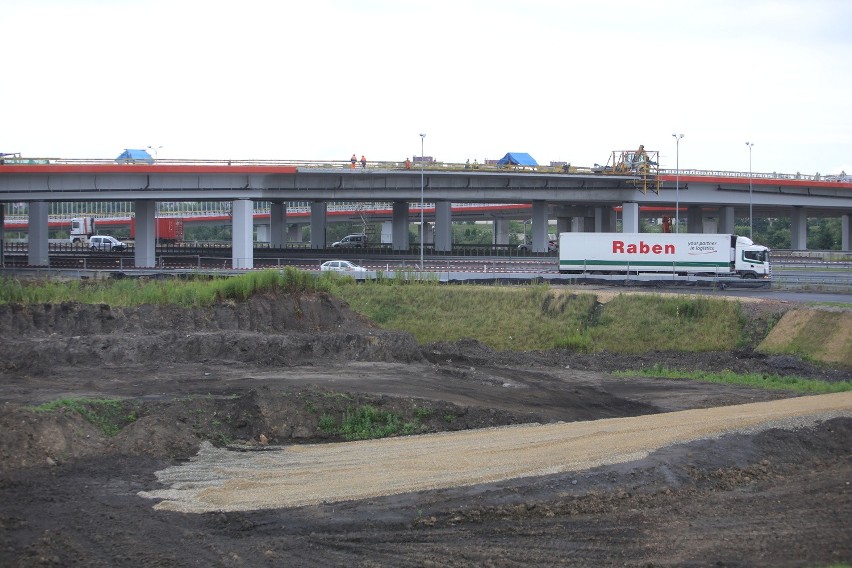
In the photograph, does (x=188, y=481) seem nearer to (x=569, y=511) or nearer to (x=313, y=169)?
(x=569, y=511)

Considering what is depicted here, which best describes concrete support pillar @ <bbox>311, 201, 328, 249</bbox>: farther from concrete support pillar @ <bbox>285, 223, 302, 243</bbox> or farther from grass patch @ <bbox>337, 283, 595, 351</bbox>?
concrete support pillar @ <bbox>285, 223, 302, 243</bbox>

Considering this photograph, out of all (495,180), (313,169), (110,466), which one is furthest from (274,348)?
(495,180)

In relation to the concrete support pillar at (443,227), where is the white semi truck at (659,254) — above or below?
below

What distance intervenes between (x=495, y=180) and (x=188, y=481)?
59024mm

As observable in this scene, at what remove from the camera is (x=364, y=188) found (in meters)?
69.4

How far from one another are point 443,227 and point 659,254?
2624 cm

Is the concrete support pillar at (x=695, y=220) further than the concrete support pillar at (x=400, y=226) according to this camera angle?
Yes

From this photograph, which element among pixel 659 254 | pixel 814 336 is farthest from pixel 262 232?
pixel 814 336

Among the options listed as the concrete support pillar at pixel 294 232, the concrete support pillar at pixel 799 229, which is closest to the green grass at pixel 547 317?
the concrete support pillar at pixel 799 229

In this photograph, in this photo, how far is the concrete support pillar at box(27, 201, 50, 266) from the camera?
6581cm

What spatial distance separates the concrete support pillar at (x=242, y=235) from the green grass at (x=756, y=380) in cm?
3717

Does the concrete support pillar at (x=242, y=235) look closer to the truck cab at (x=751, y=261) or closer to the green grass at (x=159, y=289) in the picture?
the green grass at (x=159, y=289)

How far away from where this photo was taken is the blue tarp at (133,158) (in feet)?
206

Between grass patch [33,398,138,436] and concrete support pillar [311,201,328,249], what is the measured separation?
6601cm
